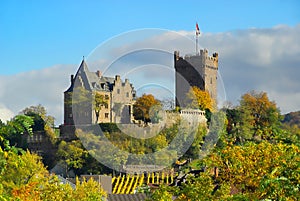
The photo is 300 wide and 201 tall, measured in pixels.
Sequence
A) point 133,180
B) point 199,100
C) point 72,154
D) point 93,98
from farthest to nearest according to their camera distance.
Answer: point 199,100 < point 93,98 < point 72,154 < point 133,180

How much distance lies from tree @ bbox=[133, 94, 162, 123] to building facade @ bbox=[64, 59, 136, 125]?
1.17 metres

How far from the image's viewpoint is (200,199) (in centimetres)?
2688

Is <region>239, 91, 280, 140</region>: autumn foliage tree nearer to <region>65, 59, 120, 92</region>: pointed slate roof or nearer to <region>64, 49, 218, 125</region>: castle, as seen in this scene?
<region>64, 49, 218, 125</region>: castle

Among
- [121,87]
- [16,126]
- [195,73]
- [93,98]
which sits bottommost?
[16,126]

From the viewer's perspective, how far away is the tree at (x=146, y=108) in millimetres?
106625

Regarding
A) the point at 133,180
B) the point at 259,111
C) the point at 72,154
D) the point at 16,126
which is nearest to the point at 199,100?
the point at 259,111

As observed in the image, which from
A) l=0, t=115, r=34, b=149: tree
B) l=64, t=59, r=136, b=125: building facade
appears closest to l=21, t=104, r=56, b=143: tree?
l=64, t=59, r=136, b=125: building facade

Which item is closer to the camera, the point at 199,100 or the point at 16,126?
the point at 16,126

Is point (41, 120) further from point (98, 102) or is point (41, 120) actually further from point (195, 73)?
point (195, 73)

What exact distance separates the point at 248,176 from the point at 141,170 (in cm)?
6336

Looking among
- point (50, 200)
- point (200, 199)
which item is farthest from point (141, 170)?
point (200, 199)

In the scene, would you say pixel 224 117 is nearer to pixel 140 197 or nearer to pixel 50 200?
pixel 140 197

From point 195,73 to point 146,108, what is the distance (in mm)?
20617

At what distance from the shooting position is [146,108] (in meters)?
110
